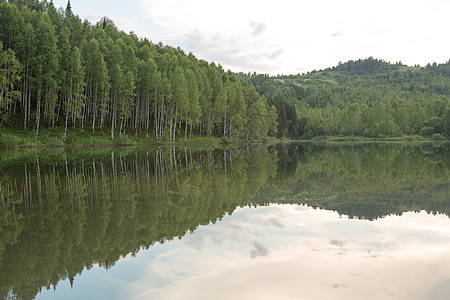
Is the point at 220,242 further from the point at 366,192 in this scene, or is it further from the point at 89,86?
the point at 89,86

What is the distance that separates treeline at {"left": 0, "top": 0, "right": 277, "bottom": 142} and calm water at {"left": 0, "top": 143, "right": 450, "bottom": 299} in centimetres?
3915

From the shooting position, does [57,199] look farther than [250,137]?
No

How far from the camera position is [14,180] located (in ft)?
57.9

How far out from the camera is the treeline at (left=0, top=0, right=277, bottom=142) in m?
50.2

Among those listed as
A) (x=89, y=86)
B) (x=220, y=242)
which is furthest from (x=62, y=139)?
(x=220, y=242)

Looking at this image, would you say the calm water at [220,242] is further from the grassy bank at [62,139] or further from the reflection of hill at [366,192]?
the grassy bank at [62,139]

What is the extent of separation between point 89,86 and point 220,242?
6089 centimetres

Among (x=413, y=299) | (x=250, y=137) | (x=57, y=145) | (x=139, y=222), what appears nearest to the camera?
(x=413, y=299)

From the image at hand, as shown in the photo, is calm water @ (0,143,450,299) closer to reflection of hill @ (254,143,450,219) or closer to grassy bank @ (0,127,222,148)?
reflection of hill @ (254,143,450,219)

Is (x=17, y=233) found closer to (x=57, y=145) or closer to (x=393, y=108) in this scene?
(x=57, y=145)

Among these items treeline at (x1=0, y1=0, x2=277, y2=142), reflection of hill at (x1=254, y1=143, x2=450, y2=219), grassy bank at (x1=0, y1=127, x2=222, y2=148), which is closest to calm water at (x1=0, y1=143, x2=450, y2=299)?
reflection of hill at (x1=254, y1=143, x2=450, y2=219)

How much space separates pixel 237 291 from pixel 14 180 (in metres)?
15.7

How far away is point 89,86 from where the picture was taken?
6338 centimetres

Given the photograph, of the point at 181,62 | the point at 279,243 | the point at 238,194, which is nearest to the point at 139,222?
the point at 279,243
